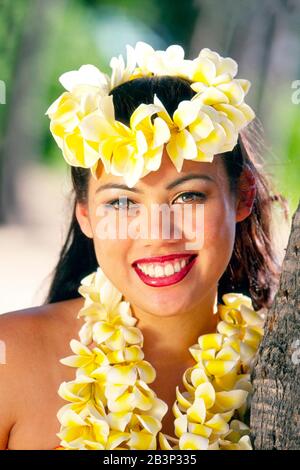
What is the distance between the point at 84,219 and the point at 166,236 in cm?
34

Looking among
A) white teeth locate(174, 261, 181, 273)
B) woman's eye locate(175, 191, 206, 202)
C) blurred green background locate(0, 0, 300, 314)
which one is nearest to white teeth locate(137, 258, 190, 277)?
white teeth locate(174, 261, 181, 273)

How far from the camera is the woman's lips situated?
6.99ft

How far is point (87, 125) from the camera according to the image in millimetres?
1996

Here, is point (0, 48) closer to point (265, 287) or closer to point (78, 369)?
point (265, 287)

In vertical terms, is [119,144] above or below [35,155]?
below

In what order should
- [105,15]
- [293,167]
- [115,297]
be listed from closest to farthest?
[115,297] < [293,167] < [105,15]

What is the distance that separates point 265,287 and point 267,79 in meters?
2.29

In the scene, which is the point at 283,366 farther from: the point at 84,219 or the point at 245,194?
the point at 84,219

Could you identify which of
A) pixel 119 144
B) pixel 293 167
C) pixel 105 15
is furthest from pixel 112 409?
pixel 105 15

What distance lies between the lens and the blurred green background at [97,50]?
15.3 ft

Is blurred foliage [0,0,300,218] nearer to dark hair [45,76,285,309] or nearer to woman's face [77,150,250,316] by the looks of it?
dark hair [45,76,285,309]

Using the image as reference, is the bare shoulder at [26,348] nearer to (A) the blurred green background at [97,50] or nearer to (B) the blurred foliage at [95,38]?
(A) the blurred green background at [97,50]

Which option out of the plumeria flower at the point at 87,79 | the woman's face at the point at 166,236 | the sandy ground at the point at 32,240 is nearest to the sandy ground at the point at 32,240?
the sandy ground at the point at 32,240

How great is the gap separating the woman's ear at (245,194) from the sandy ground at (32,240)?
1269 millimetres
